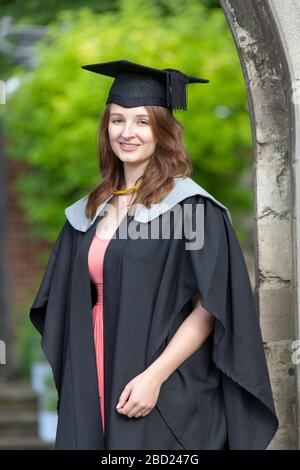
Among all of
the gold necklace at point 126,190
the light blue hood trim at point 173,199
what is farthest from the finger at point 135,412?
the gold necklace at point 126,190

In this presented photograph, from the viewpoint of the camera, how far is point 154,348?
3.01 meters

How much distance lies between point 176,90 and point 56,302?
0.80 meters

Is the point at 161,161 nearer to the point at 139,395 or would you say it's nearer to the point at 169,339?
the point at 169,339

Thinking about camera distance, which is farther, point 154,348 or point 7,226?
point 7,226

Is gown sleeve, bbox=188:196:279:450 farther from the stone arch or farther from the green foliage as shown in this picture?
the green foliage

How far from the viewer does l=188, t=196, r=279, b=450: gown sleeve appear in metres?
2.99

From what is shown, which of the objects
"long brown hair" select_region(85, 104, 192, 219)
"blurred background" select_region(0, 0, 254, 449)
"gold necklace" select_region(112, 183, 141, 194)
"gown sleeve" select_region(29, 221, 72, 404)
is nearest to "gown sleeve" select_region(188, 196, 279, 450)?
"long brown hair" select_region(85, 104, 192, 219)

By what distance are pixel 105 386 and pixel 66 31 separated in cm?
460
